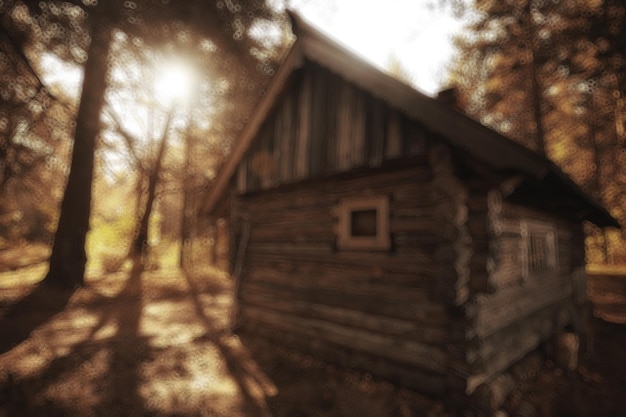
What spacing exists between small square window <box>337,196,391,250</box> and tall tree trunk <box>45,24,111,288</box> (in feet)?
30.4

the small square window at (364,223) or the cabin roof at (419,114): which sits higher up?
the cabin roof at (419,114)

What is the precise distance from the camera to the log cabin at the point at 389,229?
448 centimetres

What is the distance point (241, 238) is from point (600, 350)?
32.8 ft

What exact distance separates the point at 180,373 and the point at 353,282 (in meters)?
3.46

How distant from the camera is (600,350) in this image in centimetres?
854

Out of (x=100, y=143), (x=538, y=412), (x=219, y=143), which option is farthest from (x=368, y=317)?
(x=219, y=143)

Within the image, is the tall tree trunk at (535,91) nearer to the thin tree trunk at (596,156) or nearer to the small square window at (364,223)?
the thin tree trunk at (596,156)

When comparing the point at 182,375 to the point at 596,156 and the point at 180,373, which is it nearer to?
the point at 180,373

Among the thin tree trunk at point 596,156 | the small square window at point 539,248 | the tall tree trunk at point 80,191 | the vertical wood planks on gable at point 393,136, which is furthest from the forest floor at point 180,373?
the thin tree trunk at point 596,156

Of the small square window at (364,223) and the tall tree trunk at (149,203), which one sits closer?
the small square window at (364,223)

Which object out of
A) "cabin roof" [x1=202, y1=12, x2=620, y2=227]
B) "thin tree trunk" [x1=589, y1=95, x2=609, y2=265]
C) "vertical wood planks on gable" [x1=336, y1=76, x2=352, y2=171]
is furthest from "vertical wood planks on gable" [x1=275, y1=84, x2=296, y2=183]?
"thin tree trunk" [x1=589, y1=95, x2=609, y2=265]

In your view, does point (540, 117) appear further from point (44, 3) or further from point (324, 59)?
point (44, 3)

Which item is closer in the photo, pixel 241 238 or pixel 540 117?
pixel 241 238

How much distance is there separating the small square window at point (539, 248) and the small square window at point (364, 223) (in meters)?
3.00
